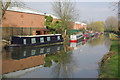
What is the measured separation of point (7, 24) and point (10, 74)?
2103 centimetres

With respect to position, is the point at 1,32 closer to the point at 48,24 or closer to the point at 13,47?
the point at 13,47

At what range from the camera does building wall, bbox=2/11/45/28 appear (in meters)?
28.1

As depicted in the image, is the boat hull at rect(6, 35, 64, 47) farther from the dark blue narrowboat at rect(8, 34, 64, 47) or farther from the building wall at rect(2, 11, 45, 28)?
the building wall at rect(2, 11, 45, 28)

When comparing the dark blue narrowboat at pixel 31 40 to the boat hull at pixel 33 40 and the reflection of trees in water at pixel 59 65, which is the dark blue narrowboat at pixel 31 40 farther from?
the reflection of trees in water at pixel 59 65

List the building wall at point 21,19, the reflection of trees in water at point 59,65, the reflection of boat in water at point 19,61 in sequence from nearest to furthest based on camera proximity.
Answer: the reflection of trees in water at point 59,65 → the reflection of boat in water at point 19,61 → the building wall at point 21,19

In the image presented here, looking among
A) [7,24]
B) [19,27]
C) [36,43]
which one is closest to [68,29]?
[19,27]

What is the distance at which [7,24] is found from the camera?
27797 millimetres

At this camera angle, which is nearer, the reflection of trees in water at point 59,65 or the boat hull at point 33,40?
the reflection of trees in water at point 59,65

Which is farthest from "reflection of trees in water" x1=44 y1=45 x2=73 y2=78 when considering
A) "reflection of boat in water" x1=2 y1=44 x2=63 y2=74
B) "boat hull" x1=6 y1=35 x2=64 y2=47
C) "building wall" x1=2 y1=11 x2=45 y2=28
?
"building wall" x1=2 y1=11 x2=45 y2=28

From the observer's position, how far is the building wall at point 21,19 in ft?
92.0

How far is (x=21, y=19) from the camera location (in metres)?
31.5

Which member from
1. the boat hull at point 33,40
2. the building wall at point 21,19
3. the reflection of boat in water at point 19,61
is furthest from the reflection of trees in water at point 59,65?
the building wall at point 21,19

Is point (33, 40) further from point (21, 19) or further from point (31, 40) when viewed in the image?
point (21, 19)

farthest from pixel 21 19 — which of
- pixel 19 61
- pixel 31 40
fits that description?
pixel 19 61
